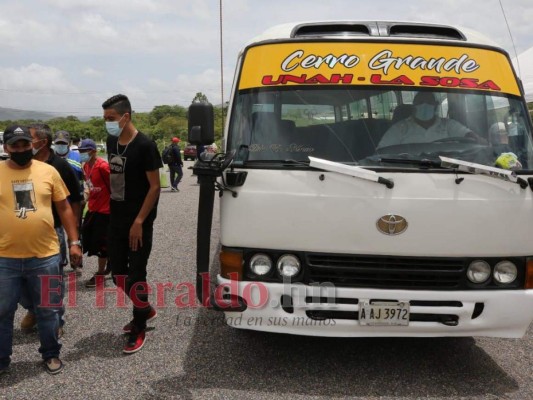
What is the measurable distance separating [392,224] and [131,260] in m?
2.03

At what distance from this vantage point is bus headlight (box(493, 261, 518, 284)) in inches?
137

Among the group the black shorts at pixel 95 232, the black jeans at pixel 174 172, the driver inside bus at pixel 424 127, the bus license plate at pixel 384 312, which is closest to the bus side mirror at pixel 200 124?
the driver inside bus at pixel 424 127

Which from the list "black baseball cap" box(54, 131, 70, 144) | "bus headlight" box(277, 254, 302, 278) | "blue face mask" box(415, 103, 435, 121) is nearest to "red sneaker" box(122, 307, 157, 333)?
"bus headlight" box(277, 254, 302, 278)

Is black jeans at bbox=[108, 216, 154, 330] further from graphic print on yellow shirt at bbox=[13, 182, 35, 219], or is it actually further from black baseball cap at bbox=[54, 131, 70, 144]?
black baseball cap at bbox=[54, 131, 70, 144]

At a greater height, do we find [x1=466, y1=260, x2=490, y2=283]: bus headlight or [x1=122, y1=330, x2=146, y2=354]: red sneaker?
[x1=466, y1=260, x2=490, y2=283]: bus headlight

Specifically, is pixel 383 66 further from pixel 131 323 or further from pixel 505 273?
pixel 131 323

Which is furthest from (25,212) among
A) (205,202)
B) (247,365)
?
(247,365)

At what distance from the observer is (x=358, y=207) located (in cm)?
336

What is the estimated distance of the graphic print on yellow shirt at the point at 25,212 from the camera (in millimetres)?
3465

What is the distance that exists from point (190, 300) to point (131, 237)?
1667 mm

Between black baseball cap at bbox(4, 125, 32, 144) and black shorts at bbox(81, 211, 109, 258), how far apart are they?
2112 mm

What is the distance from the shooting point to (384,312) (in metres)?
Answer: 3.43

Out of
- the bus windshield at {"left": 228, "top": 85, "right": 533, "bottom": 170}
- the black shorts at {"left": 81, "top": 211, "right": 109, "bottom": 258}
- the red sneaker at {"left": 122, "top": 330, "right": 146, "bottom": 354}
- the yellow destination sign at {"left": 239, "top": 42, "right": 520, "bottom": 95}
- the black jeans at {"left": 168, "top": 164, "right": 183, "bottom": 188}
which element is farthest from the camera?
the black jeans at {"left": 168, "top": 164, "right": 183, "bottom": 188}

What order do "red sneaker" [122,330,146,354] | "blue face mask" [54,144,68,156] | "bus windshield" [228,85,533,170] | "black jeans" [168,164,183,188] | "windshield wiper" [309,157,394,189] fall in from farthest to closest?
"black jeans" [168,164,183,188], "blue face mask" [54,144,68,156], "red sneaker" [122,330,146,354], "bus windshield" [228,85,533,170], "windshield wiper" [309,157,394,189]
